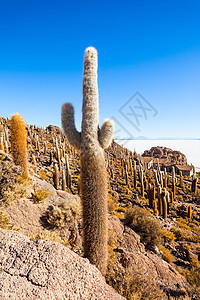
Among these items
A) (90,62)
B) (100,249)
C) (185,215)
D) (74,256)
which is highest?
(90,62)

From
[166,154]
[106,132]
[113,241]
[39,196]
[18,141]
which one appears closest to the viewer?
[106,132]

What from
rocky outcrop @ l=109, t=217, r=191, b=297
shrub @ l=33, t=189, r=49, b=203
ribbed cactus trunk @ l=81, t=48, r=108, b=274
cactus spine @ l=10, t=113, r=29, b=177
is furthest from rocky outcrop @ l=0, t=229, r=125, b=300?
cactus spine @ l=10, t=113, r=29, b=177

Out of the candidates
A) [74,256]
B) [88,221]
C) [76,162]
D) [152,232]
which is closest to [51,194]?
[88,221]

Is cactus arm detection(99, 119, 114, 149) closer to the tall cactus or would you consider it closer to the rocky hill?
the tall cactus

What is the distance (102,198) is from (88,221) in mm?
764

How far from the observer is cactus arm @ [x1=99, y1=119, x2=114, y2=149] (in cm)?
514

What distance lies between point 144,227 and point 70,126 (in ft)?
22.2

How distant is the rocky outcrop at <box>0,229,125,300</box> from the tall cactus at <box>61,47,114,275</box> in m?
0.86

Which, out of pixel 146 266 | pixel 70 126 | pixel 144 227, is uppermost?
pixel 70 126

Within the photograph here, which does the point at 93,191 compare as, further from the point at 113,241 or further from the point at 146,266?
the point at 146,266

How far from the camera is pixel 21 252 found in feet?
11.7

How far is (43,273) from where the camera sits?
329 cm

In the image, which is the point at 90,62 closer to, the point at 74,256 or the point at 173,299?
the point at 74,256

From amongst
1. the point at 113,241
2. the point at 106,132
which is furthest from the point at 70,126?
the point at 113,241
